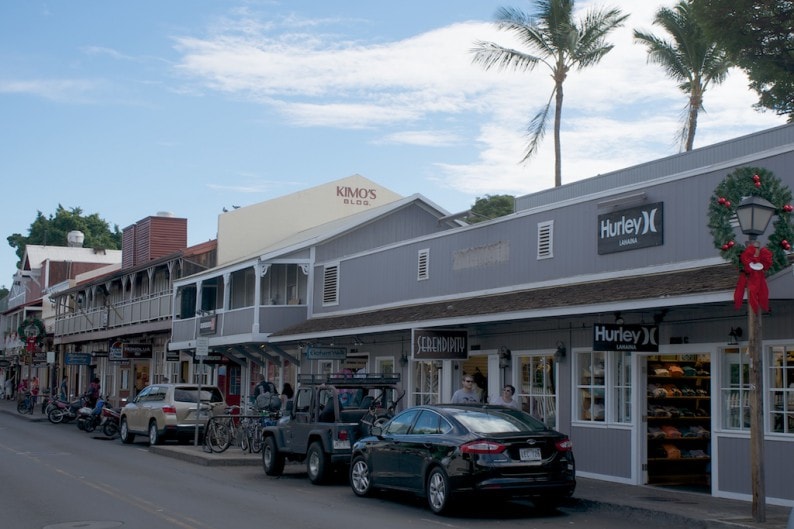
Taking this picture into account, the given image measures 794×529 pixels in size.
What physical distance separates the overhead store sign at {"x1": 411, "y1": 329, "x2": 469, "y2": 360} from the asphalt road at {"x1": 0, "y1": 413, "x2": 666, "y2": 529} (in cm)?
327

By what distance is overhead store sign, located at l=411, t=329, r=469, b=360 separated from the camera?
19766 millimetres

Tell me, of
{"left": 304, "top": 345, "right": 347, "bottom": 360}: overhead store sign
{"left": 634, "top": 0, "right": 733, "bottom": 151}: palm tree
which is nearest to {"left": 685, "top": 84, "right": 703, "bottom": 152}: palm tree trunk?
{"left": 634, "top": 0, "right": 733, "bottom": 151}: palm tree

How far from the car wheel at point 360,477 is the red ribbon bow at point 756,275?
20.7 feet

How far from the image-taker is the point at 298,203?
4034 cm

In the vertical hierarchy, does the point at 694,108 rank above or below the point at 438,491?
Result: above

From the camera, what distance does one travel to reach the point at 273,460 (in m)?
19.0

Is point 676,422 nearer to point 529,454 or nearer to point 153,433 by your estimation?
point 529,454

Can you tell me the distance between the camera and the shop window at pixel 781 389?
44.3 ft

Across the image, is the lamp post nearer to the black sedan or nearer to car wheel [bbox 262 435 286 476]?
the black sedan

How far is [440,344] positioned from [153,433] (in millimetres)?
10283

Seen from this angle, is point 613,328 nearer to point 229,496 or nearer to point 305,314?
point 229,496

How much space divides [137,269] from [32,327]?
19682 millimetres

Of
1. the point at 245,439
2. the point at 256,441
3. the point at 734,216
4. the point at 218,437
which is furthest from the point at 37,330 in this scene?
the point at 734,216

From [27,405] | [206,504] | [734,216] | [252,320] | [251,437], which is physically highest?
[734,216]
